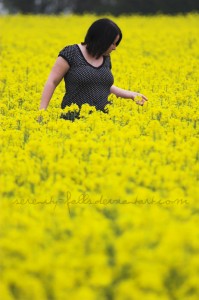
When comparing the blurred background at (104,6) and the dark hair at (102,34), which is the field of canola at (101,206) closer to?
the dark hair at (102,34)

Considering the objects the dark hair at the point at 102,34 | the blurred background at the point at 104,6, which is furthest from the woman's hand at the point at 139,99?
the blurred background at the point at 104,6

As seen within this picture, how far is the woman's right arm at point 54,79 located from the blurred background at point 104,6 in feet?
91.0

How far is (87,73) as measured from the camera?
6793 millimetres

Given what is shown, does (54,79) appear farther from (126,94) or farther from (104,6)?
(104,6)

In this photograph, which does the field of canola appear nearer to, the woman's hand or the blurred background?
the woman's hand

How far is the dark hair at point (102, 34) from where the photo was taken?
6.39 m

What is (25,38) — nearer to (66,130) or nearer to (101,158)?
(66,130)

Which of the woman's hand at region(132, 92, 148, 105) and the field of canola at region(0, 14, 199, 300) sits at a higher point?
the woman's hand at region(132, 92, 148, 105)

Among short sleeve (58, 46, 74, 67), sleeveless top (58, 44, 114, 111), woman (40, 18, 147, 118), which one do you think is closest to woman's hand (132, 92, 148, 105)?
woman (40, 18, 147, 118)

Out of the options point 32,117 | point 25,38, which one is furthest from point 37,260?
point 25,38

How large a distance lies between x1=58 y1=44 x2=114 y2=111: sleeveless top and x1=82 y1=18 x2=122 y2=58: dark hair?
0.77 feet

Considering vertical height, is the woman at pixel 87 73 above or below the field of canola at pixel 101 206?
above

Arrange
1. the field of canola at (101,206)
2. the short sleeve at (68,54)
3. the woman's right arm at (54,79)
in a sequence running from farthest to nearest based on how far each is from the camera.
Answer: the short sleeve at (68,54) < the woman's right arm at (54,79) < the field of canola at (101,206)

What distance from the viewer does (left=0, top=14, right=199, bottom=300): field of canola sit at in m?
2.99
